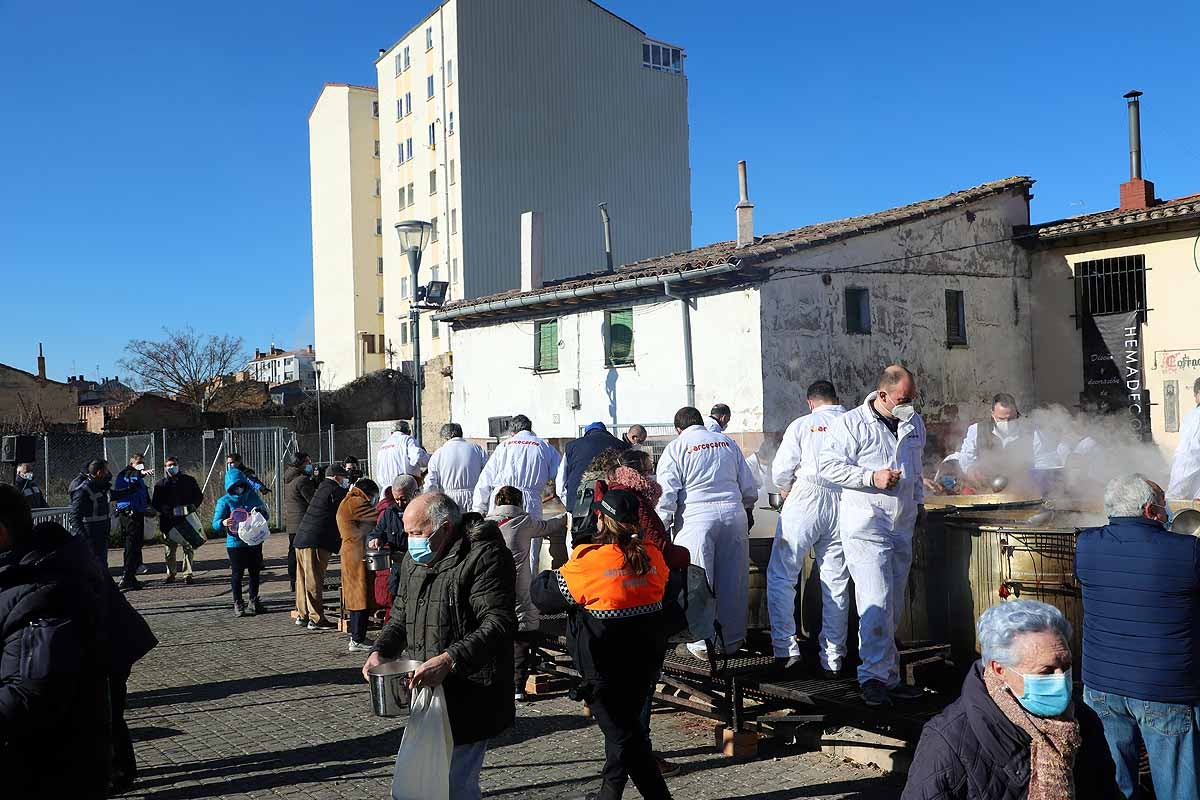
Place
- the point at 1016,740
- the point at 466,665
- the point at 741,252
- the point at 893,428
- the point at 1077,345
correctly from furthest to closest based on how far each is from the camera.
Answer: the point at 1077,345 < the point at 741,252 < the point at 893,428 < the point at 466,665 < the point at 1016,740

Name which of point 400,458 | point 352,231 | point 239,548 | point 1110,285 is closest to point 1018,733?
point 400,458

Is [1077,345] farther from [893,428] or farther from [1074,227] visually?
[893,428]

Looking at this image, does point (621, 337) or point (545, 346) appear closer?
point (621, 337)

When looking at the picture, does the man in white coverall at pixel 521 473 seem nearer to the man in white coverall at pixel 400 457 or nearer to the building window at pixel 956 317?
the man in white coverall at pixel 400 457

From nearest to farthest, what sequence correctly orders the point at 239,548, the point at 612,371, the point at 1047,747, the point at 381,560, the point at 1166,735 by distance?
the point at 1047,747 < the point at 1166,735 < the point at 381,560 < the point at 239,548 < the point at 612,371

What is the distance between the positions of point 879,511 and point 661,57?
45154mm

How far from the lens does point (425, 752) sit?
439 centimetres

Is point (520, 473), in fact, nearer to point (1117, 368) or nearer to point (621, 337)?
point (621, 337)

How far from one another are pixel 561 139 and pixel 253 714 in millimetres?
39558

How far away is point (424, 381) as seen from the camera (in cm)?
3058

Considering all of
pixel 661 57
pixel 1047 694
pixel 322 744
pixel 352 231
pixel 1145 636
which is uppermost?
pixel 661 57

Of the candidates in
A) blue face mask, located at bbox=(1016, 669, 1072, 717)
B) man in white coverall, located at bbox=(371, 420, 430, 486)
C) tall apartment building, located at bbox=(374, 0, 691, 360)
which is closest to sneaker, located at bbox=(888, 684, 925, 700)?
blue face mask, located at bbox=(1016, 669, 1072, 717)

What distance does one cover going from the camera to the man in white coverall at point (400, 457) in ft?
41.0

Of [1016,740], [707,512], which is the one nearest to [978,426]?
[707,512]
